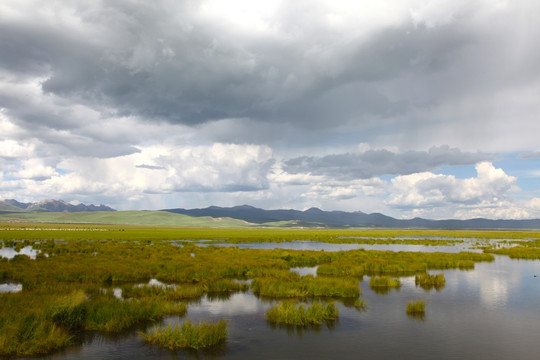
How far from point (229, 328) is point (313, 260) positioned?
27473mm

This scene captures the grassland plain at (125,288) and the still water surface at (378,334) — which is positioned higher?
the grassland plain at (125,288)

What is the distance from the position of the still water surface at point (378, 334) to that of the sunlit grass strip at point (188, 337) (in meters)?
0.32

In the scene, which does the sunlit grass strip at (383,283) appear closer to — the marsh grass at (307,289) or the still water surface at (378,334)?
the still water surface at (378,334)

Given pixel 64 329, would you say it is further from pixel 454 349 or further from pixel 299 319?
pixel 454 349

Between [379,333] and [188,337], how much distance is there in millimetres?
8581

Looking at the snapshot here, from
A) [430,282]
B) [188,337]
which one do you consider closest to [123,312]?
[188,337]

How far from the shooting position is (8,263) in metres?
33.0

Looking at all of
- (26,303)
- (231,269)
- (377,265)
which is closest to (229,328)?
(26,303)

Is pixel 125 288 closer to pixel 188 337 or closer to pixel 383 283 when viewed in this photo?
pixel 188 337

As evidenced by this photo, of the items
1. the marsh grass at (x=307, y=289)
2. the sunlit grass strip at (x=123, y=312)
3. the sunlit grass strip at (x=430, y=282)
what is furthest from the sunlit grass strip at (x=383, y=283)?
the sunlit grass strip at (x=123, y=312)

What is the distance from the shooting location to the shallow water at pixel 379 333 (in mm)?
13672

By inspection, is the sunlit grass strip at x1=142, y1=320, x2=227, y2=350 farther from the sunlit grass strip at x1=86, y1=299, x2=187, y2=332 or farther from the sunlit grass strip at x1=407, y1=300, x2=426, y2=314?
the sunlit grass strip at x1=407, y1=300, x2=426, y2=314

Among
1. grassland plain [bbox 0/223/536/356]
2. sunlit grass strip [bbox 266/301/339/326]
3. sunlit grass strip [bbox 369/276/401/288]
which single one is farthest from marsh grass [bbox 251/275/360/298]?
sunlit grass strip [bbox 266/301/339/326]

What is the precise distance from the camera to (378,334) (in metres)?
16.1
